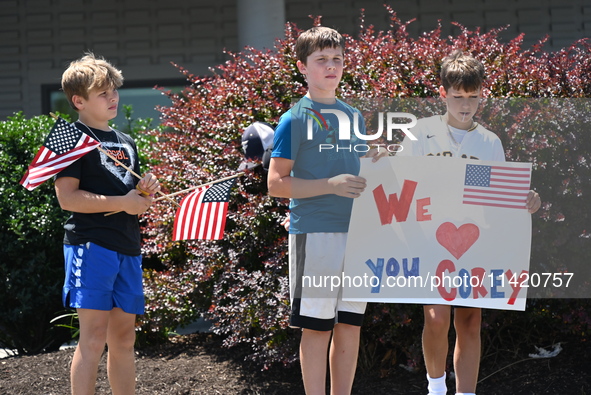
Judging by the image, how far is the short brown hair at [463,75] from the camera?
3.79 metres

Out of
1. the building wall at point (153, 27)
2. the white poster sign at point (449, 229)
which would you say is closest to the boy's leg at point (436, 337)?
the white poster sign at point (449, 229)

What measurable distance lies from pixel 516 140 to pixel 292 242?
1.76m

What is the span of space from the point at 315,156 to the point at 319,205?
0.24 m

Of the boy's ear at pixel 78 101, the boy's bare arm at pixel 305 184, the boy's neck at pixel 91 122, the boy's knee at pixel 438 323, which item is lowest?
the boy's knee at pixel 438 323

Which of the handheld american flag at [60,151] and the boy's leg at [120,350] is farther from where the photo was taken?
the boy's leg at [120,350]

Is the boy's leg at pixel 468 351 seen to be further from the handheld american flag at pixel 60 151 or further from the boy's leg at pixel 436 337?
the handheld american flag at pixel 60 151

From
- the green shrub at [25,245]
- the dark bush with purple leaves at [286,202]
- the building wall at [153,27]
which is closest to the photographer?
the dark bush with purple leaves at [286,202]

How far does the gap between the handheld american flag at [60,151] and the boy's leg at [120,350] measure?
29.9 inches

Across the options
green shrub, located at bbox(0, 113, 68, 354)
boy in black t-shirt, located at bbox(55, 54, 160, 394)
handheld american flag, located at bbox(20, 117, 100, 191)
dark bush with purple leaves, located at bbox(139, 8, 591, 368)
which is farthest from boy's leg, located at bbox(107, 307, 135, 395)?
green shrub, located at bbox(0, 113, 68, 354)

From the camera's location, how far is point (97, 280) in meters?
3.63

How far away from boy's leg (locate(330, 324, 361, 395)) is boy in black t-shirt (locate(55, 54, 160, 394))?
1022mm

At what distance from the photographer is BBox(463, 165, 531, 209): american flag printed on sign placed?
372 cm

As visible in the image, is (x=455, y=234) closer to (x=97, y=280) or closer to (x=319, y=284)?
(x=319, y=284)

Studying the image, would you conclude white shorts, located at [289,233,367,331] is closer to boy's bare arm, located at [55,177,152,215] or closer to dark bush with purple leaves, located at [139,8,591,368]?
boy's bare arm, located at [55,177,152,215]
